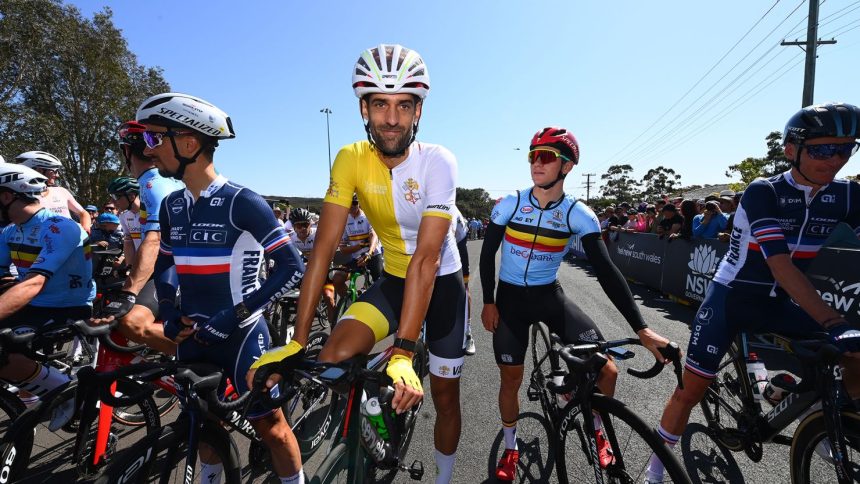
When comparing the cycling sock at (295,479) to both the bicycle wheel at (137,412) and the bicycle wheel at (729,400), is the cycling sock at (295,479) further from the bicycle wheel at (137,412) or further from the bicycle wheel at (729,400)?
the bicycle wheel at (729,400)

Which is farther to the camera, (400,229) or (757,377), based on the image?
(757,377)

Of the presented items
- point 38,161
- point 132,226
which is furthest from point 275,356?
point 38,161

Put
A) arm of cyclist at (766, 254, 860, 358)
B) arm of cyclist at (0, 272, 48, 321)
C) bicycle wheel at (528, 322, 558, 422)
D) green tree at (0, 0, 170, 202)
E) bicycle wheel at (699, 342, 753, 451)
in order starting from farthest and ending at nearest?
green tree at (0, 0, 170, 202), bicycle wheel at (528, 322, 558, 422), bicycle wheel at (699, 342, 753, 451), arm of cyclist at (0, 272, 48, 321), arm of cyclist at (766, 254, 860, 358)

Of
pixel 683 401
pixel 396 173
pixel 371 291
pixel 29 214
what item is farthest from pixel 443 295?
pixel 29 214

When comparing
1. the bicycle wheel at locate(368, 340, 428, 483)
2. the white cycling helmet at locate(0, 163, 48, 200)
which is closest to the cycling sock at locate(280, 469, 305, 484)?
the bicycle wheel at locate(368, 340, 428, 483)

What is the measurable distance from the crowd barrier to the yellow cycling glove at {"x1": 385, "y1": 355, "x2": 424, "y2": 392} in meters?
6.63

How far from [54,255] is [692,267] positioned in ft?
35.8

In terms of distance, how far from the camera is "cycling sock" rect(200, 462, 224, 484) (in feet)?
6.93

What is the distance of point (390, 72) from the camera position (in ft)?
7.37

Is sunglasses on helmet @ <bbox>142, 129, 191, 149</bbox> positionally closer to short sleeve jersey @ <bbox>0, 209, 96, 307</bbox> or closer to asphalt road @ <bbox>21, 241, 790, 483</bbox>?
short sleeve jersey @ <bbox>0, 209, 96, 307</bbox>

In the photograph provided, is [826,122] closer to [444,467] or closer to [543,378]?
[543,378]

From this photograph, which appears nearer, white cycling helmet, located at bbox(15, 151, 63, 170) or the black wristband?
the black wristband

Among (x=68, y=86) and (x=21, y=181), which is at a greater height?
(x=68, y=86)

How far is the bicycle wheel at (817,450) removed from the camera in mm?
2066
